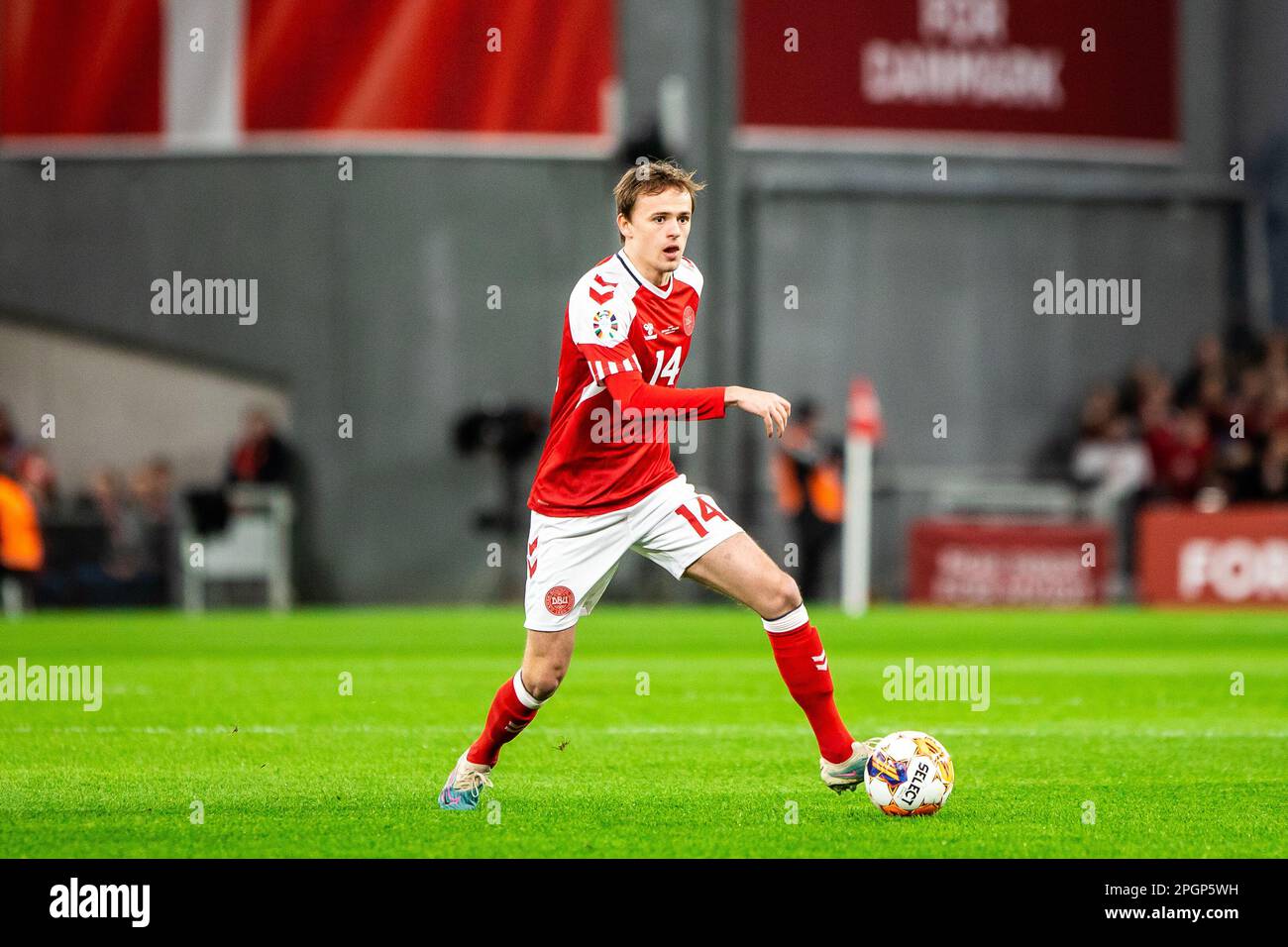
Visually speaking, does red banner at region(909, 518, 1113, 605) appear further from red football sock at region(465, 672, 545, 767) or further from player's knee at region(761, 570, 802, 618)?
red football sock at region(465, 672, 545, 767)

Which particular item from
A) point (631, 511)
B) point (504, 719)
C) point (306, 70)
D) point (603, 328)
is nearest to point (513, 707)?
point (504, 719)

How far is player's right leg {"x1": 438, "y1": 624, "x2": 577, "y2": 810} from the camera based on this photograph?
7148mm

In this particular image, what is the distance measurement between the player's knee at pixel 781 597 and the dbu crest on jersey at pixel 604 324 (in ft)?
3.59

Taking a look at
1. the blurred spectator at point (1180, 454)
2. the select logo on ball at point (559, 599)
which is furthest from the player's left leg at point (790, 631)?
Answer: the blurred spectator at point (1180, 454)

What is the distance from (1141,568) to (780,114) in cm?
812

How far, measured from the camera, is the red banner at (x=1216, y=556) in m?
20.2

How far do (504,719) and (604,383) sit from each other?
4.53ft

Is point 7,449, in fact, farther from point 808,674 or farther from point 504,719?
point 808,674

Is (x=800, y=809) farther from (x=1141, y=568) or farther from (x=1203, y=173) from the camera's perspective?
(x=1203, y=173)

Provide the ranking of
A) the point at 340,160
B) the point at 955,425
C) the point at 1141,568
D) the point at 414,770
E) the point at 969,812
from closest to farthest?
the point at 969,812 → the point at 414,770 → the point at 1141,568 → the point at 340,160 → the point at 955,425

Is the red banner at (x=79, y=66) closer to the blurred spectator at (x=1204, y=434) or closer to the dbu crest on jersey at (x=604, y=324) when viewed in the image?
the blurred spectator at (x=1204, y=434)

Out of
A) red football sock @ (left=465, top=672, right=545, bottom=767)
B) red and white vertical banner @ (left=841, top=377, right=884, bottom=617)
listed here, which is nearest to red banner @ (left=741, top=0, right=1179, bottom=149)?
red and white vertical banner @ (left=841, top=377, right=884, bottom=617)

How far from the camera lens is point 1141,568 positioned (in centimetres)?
2100

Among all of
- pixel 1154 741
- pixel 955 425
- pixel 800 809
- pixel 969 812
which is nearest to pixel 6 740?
pixel 800 809
